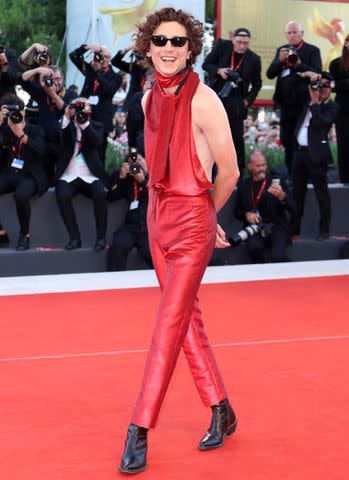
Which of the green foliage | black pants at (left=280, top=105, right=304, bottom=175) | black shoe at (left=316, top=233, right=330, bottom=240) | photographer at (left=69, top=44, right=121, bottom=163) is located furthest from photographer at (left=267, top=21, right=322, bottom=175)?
the green foliage

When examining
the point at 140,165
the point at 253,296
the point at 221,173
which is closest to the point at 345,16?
the point at 140,165

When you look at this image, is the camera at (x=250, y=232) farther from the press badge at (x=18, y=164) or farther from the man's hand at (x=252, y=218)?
the press badge at (x=18, y=164)

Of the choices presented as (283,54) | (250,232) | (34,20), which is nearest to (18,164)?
(250,232)

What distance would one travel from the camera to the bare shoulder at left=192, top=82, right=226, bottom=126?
320 centimetres

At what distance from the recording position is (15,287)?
6.74 meters

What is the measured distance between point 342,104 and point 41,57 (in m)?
2.87

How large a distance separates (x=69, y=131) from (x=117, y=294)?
2355mm

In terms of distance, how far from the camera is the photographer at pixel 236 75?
8992 millimetres

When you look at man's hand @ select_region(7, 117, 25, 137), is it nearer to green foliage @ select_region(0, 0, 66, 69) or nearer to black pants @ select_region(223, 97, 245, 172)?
black pants @ select_region(223, 97, 245, 172)

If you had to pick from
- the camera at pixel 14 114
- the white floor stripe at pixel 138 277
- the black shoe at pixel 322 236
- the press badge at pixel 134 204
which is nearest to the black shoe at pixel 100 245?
the press badge at pixel 134 204

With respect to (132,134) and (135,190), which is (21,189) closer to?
(135,190)

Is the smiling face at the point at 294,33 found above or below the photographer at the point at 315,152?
above

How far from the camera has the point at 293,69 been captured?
912 cm

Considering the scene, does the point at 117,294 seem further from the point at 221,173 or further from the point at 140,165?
the point at 221,173
